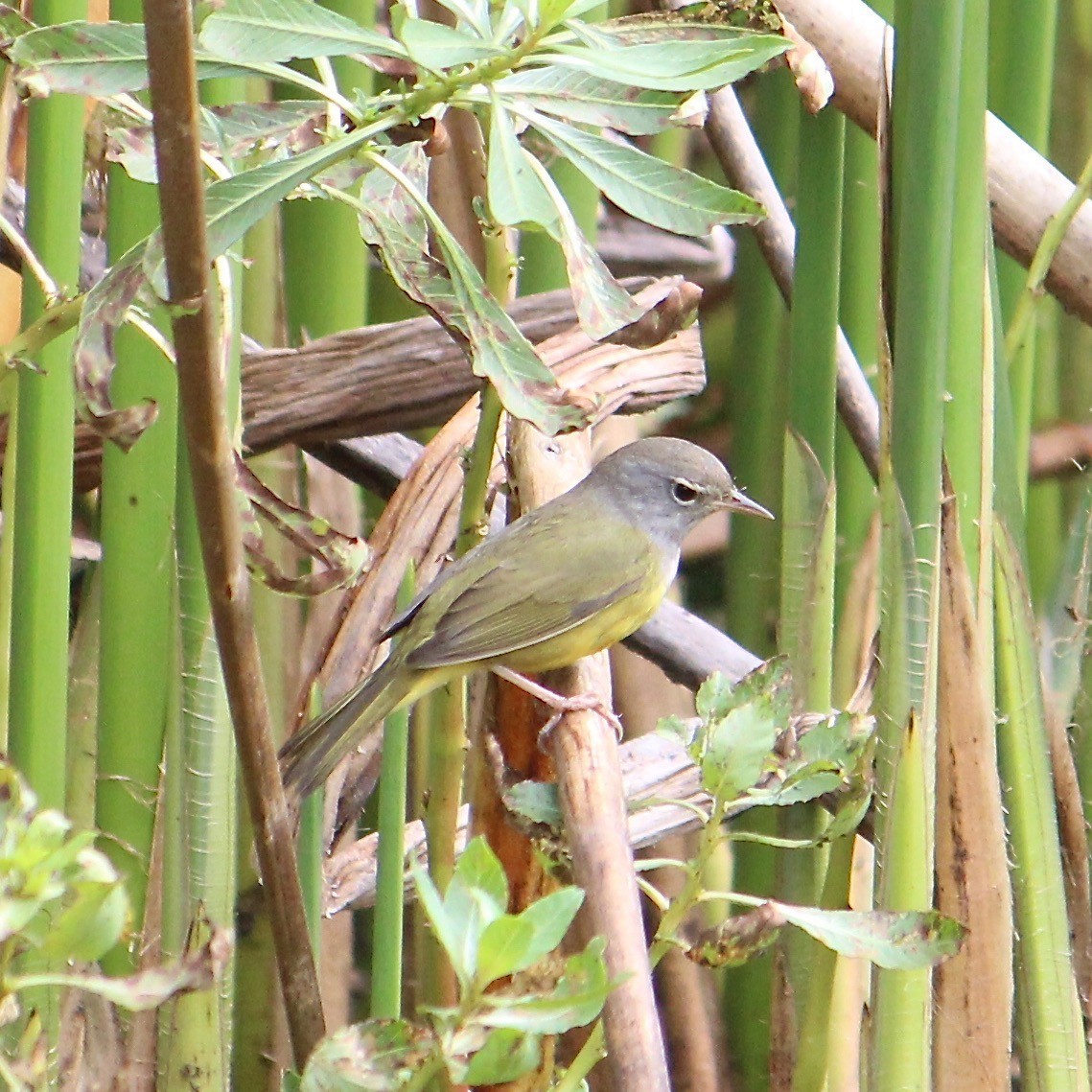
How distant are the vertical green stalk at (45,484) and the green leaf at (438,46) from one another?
42cm

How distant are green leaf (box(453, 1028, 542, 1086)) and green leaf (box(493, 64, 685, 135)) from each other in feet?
1.66

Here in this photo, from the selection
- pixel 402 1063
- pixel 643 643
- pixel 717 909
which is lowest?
pixel 717 909

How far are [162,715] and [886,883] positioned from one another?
63 centimetres

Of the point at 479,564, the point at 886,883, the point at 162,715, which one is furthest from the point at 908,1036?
the point at 479,564

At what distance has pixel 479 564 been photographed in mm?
1824

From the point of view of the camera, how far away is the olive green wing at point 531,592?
67.8 inches

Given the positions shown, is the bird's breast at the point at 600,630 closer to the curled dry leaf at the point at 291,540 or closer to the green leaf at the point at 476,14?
the curled dry leaf at the point at 291,540

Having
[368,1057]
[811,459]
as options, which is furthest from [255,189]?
[811,459]

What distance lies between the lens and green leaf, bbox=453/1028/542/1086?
643mm

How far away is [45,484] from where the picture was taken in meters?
1.07

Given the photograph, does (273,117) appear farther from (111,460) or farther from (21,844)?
(21,844)

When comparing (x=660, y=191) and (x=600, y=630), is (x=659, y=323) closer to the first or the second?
(x=660, y=191)

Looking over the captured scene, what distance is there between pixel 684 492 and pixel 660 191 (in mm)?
1214

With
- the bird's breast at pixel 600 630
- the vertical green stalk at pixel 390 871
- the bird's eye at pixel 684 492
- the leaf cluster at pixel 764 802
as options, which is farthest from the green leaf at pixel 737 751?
the bird's eye at pixel 684 492
